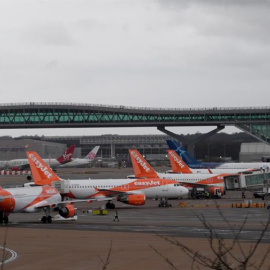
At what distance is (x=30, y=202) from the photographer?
2060 inches

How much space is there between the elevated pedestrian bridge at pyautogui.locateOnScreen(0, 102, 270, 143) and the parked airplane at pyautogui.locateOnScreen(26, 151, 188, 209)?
92.3 m

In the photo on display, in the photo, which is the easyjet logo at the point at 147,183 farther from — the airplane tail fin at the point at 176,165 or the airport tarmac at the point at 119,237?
the airplane tail fin at the point at 176,165

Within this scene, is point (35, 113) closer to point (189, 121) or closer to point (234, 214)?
point (189, 121)

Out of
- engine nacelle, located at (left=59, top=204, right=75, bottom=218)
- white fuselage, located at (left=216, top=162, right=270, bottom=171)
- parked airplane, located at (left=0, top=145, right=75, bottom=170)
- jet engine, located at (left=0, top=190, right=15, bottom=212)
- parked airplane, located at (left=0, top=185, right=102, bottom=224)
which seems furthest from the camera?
parked airplane, located at (left=0, top=145, right=75, bottom=170)

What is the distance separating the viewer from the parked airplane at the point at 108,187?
68.9 meters

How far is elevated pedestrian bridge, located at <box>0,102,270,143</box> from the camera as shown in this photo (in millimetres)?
165500

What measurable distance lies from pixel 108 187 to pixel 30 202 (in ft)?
64.9

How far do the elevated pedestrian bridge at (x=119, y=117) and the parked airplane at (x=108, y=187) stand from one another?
92.3 m

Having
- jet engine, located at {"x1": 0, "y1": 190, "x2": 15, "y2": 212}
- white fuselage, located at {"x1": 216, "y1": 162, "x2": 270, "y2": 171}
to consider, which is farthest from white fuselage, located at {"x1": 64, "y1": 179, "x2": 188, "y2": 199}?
white fuselage, located at {"x1": 216, "y1": 162, "x2": 270, "y2": 171}

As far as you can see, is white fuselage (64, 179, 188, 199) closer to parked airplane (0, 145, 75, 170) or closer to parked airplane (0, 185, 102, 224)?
parked airplane (0, 185, 102, 224)

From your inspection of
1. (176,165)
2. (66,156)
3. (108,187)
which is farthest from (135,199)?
(66,156)

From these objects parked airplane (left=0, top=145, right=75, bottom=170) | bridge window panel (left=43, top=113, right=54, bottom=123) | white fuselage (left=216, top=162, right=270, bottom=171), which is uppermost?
bridge window panel (left=43, top=113, right=54, bottom=123)

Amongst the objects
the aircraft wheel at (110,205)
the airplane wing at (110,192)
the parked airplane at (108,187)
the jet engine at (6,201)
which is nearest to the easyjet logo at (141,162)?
the parked airplane at (108,187)

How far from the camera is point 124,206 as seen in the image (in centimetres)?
7475
